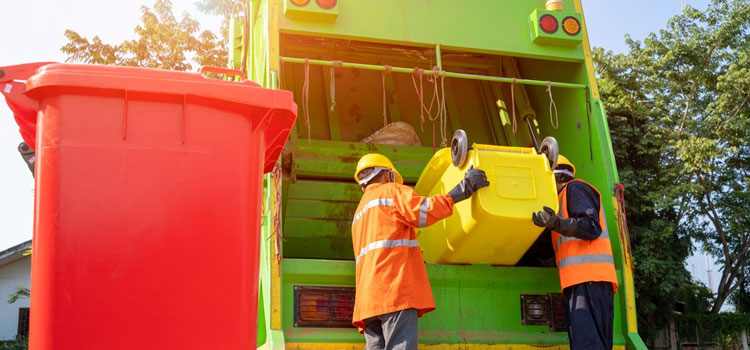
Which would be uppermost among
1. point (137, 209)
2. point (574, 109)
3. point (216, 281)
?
point (574, 109)

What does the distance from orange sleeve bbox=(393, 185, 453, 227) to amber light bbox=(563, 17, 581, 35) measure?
1.41 metres

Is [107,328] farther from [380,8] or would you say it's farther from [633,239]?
[633,239]

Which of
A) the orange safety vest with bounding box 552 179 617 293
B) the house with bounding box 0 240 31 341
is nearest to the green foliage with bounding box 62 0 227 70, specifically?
the house with bounding box 0 240 31 341

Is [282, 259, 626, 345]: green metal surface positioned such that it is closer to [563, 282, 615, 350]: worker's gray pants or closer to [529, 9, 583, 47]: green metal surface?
[563, 282, 615, 350]: worker's gray pants

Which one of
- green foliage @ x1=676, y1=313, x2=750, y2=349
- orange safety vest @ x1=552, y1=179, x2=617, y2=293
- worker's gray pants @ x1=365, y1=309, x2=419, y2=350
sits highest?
orange safety vest @ x1=552, y1=179, x2=617, y2=293

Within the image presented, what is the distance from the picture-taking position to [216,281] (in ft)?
7.17

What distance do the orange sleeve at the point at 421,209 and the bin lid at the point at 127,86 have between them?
2.53ft

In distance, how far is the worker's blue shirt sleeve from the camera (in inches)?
127

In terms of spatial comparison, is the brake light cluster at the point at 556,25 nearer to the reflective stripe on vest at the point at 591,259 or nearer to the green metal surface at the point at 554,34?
the green metal surface at the point at 554,34

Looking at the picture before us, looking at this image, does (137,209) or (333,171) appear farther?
(333,171)

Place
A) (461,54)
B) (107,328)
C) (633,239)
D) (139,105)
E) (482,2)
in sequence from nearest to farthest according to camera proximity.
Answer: (107,328), (139,105), (482,2), (461,54), (633,239)

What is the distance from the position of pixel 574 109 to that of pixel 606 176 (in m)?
0.49

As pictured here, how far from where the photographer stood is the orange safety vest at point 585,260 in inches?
126

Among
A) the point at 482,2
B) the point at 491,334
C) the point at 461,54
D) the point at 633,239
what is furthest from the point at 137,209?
the point at 633,239
